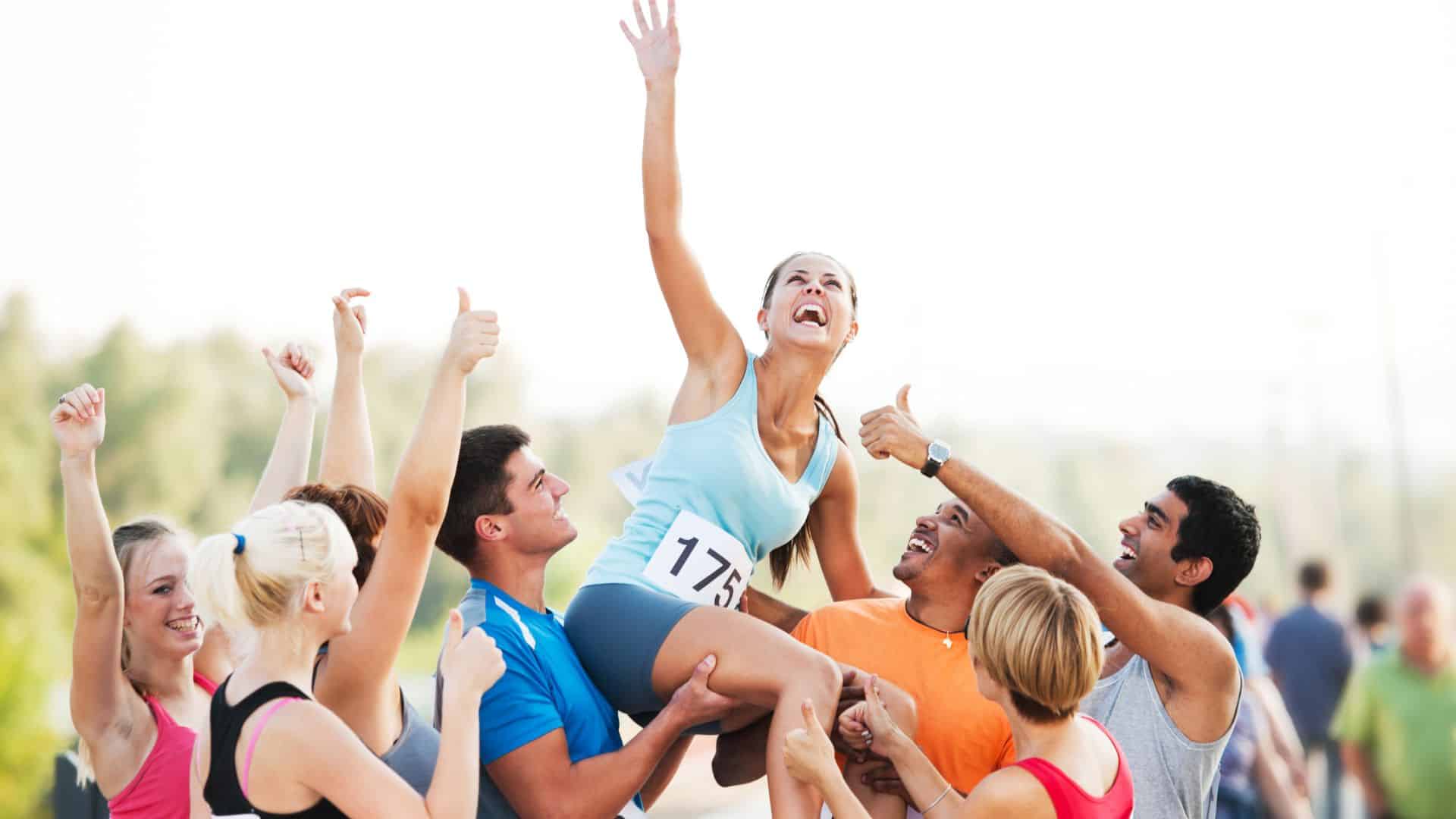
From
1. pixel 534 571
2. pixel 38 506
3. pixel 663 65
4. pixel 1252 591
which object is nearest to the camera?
pixel 534 571

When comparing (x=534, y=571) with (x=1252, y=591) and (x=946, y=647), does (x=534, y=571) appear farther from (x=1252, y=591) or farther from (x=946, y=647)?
(x=1252, y=591)

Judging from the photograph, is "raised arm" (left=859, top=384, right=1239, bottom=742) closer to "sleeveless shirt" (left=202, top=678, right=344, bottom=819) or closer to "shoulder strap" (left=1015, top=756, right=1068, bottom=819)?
"shoulder strap" (left=1015, top=756, right=1068, bottom=819)

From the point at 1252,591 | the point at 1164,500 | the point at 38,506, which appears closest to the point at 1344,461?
the point at 1252,591

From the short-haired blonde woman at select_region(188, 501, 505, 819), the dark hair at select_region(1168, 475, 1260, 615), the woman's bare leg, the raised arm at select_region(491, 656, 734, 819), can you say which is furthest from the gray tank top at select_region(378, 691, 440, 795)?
the dark hair at select_region(1168, 475, 1260, 615)

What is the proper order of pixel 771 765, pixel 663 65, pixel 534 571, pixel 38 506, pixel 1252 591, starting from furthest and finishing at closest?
pixel 1252 591 < pixel 38 506 < pixel 663 65 < pixel 534 571 < pixel 771 765

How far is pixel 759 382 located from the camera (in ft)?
12.3

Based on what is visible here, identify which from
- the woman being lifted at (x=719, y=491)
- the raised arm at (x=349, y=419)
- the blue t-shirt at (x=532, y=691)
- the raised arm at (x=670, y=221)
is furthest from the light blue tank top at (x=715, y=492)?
→ the raised arm at (x=349, y=419)

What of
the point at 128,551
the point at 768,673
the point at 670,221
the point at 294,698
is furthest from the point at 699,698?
the point at 128,551

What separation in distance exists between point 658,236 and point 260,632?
1.44m

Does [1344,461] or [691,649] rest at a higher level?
[691,649]

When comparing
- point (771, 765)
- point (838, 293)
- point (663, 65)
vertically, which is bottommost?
point (771, 765)

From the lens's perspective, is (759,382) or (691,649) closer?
(691,649)

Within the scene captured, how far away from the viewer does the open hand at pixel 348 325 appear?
3.88 meters

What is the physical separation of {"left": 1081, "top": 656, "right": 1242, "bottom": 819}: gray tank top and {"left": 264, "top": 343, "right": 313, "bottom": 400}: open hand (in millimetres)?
2497
